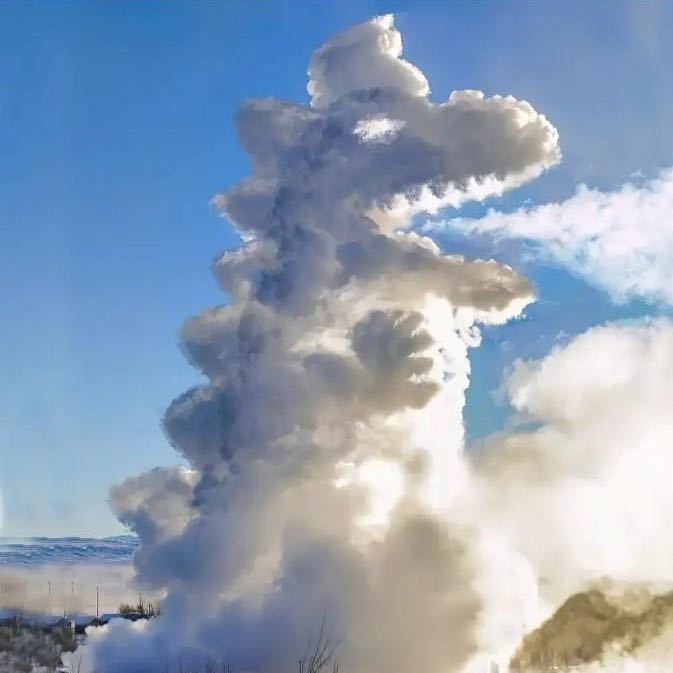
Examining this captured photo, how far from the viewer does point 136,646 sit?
14000cm

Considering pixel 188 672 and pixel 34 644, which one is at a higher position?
pixel 34 644

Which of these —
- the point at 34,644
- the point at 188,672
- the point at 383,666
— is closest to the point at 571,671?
the point at 383,666

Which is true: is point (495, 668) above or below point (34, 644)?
below

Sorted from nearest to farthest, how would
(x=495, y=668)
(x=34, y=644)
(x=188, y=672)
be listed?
(x=188, y=672)
(x=495, y=668)
(x=34, y=644)

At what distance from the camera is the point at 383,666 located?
126375 mm

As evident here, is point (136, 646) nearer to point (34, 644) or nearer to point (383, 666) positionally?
point (34, 644)

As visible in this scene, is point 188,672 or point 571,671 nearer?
point 188,672

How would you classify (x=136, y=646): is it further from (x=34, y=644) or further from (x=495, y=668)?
(x=495, y=668)

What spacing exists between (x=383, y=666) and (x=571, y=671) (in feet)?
98.2

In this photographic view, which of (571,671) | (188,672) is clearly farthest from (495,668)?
(188,672)

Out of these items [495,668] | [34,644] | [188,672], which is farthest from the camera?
[34,644]

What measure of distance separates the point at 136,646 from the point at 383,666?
34.7 m

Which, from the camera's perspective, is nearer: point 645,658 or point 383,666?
point 383,666

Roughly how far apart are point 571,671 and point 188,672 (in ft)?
168
